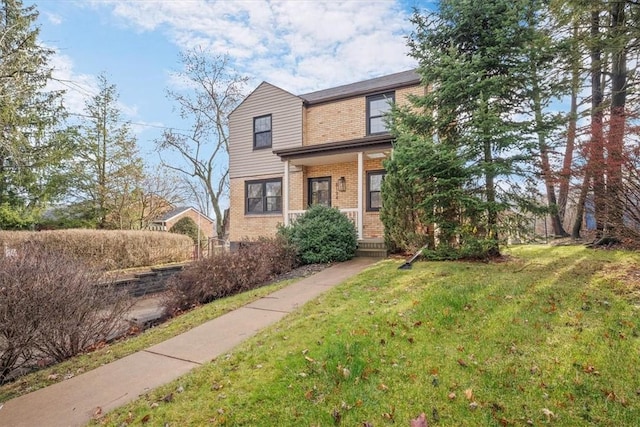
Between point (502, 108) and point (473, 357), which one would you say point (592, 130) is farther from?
point (473, 357)

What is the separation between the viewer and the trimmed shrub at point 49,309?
4156 mm

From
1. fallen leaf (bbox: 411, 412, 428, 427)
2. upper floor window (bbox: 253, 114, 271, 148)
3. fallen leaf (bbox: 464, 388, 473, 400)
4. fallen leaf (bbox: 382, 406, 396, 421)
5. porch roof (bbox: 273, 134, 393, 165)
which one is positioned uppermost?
upper floor window (bbox: 253, 114, 271, 148)

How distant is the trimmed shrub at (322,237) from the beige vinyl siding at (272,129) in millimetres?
5088

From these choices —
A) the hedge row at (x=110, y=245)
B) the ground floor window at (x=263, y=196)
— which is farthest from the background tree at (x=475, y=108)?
the hedge row at (x=110, y=245)

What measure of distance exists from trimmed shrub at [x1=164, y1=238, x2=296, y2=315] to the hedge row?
9.95ft

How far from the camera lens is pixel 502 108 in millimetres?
7711

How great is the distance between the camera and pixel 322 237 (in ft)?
30.2

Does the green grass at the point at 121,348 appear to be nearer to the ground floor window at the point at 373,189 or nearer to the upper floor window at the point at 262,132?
the ground floor window at the point at 373,189

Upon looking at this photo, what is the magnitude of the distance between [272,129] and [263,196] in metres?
2.86

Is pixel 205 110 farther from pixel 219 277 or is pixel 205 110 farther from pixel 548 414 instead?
pixel 548 414

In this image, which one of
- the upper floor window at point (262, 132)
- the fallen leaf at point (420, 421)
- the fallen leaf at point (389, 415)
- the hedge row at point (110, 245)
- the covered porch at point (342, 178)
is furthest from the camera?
the upper floor window at point (262, 132)

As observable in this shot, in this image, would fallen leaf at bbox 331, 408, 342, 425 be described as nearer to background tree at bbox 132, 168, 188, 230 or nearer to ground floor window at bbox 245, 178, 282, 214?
ground floor window at bbox 245, 178, 282, 214

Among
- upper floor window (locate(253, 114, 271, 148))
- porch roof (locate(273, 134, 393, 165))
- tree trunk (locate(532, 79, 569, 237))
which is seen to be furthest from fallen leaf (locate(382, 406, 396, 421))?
upper floor window (locate(253, 114, 271, 148))

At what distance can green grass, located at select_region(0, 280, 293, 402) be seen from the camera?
3901mm
